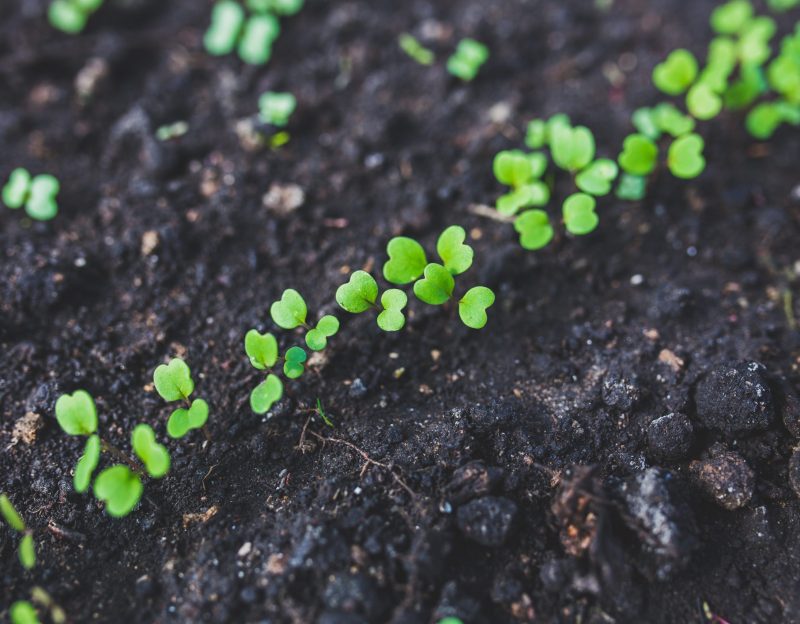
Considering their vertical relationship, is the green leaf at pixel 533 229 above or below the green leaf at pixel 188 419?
below

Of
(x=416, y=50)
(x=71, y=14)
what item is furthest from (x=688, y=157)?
(x=71, y=14)

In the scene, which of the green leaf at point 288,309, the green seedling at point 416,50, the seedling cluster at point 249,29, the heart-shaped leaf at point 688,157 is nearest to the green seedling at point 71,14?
the seedling cluster at point 249,29

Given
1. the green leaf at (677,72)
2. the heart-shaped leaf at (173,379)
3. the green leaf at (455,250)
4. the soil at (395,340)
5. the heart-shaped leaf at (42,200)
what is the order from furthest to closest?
1. the green leaf at (677,72)
2. the heart-shaped leaf at (42,200)
3. the green leaf at (455,250)
4. the heart-shaped leaf at (173,379)
5. the soil at (395,340)

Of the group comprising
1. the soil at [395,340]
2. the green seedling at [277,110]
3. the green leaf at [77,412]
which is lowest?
the soil at [395,340]

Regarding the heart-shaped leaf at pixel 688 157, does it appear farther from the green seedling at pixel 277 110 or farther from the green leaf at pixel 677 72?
the green seedling at pixel 277 110

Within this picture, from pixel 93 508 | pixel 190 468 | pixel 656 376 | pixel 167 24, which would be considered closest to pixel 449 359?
pixel 656 376

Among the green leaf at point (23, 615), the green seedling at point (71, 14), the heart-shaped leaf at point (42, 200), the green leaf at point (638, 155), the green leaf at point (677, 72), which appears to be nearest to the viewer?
the green leaf at point (23, 615)

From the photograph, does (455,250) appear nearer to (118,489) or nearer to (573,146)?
(573,146)
